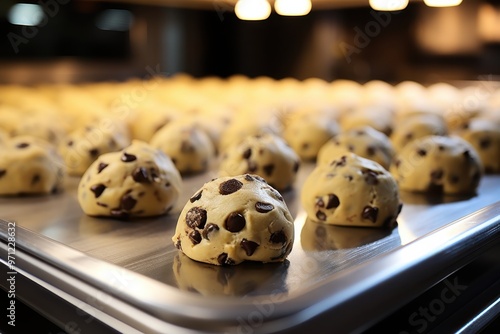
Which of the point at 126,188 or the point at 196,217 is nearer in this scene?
the point at 196,217

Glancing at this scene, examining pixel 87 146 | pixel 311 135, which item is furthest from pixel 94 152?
pixel 311 135

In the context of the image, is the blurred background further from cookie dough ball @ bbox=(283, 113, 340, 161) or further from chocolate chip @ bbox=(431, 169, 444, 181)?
chocolate chip @ bbox=(431, 169, 444, 181)

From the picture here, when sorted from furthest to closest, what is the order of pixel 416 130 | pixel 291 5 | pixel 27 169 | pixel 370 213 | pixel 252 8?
pixel 252 8, pixel 291 5, pixel 416 130, pixel 27 169, pixel 370 213

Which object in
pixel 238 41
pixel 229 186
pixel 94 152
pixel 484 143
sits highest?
pixel 229 186

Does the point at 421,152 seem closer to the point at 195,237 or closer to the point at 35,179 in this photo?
the point at 195,237

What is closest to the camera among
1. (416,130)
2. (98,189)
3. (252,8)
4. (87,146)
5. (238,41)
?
(98,189)

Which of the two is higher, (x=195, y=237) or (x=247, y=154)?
(x=195, y=237)

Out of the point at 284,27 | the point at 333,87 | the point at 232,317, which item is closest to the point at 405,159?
the point at 232,317

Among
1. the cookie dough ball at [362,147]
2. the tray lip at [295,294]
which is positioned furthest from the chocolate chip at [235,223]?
the cookie dough ball at [362,147]
